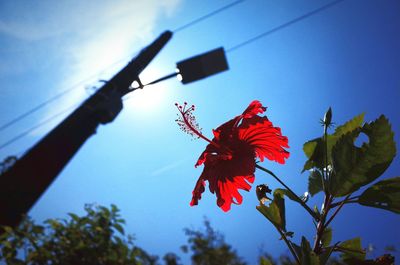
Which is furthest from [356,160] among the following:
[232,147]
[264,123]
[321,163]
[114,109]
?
[114,109]

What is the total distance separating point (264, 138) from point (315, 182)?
27cm

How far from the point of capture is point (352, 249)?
0.89 m

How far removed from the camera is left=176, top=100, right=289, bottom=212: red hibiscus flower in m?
1.09

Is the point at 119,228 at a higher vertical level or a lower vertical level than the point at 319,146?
higher

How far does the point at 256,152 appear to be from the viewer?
1174 mm

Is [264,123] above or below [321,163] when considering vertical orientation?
above

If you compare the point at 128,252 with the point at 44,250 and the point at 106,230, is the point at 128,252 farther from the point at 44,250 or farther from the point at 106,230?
the point at 44,250

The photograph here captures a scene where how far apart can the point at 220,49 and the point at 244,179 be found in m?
3.21

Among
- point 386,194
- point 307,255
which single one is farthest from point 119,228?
point 386,194

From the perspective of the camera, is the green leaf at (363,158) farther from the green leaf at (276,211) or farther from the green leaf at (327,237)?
the green leaf at (327,237)

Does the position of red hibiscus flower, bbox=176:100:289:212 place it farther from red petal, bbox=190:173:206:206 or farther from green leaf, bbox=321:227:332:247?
green leaf, bbox=321:227:332:247

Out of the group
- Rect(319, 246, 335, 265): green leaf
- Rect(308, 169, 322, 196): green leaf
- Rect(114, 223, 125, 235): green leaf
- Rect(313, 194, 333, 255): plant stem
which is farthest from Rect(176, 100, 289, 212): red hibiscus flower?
Rect(114, 223, 125, 235): green leaf

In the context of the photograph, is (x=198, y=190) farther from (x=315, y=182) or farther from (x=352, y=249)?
(x=352, y=249)

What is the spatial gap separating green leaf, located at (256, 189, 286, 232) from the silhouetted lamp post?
3.55 m
